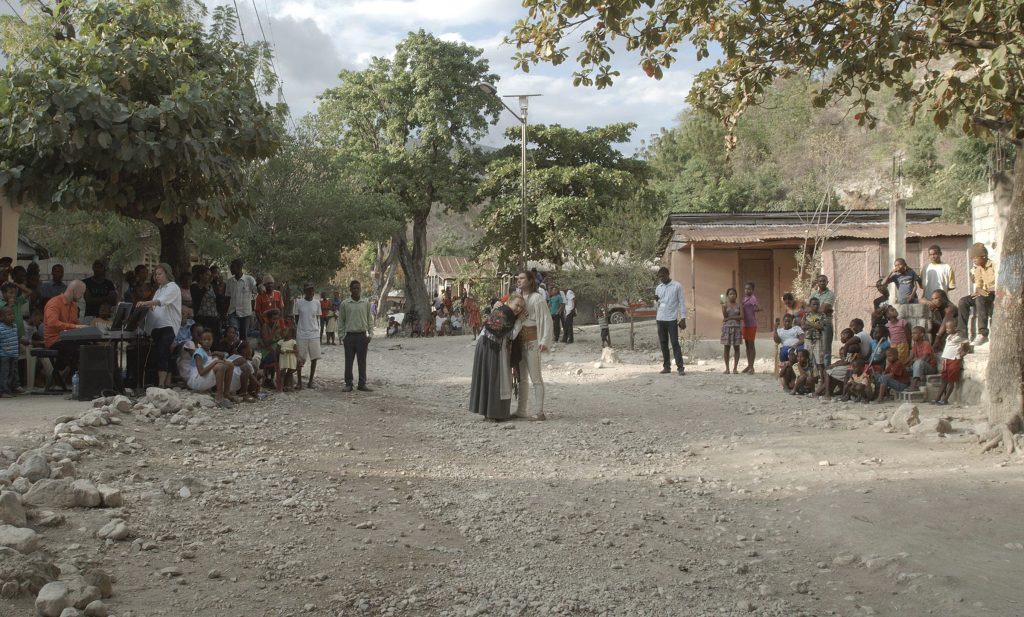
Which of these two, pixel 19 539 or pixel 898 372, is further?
pixel 898 372

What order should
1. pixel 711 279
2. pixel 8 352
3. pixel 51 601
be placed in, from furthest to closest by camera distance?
pixel 711 279, pixel 8 352, pixel 51 601

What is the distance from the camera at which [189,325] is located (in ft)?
36.3

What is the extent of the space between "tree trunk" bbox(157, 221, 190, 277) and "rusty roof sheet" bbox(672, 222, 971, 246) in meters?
13.9

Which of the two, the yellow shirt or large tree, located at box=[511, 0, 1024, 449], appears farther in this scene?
the yellow shirt

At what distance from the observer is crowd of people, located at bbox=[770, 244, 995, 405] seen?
452 inches

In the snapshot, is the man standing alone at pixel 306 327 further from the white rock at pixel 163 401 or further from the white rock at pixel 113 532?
the white rock at pixel 113 532

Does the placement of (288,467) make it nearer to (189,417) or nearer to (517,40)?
(189,417)

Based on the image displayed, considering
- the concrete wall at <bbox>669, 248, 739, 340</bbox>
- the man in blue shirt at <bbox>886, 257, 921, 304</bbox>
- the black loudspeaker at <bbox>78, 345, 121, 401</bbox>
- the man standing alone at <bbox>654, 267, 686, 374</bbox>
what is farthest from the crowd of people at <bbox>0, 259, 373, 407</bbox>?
the concrete wall at <bbox>669, 248, 739, 340</bbox>

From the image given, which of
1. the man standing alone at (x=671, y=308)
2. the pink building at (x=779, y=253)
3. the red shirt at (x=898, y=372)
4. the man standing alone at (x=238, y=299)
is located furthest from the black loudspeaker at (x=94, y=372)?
the pink building at (x=779, y=253)

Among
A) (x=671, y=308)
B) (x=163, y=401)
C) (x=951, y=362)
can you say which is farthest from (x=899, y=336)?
(x=163, y=401)

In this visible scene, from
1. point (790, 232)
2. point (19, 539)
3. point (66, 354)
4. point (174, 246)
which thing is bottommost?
point (19, 539)

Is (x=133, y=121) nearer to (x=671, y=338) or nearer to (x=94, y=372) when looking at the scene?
(x=94, y=372)

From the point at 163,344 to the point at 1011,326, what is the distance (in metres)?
8.97

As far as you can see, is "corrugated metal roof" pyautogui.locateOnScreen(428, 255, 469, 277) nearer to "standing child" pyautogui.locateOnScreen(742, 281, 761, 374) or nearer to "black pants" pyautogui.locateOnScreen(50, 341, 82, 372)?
"standing child" pyautogui.locateOnScreen(742, 281, 761, 374)
